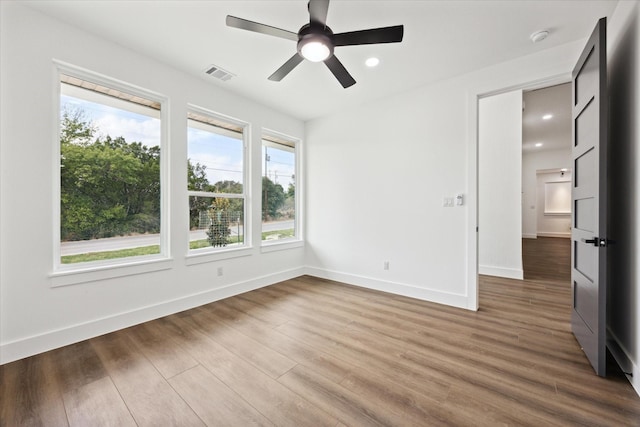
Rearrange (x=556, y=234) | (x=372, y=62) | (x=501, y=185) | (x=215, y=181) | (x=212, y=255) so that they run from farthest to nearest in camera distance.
Answer: (x=556, y=234)
(x=501, y=185)
(x=215, y=181)
(x=212, y=255)
(x=372, y=62)

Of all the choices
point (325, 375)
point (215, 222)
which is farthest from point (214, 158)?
point (325, 375)

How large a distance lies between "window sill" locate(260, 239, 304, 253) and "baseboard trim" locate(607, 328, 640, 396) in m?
3.82

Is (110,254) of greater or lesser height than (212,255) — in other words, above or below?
above

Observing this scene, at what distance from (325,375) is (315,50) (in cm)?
239

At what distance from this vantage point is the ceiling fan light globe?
187cm

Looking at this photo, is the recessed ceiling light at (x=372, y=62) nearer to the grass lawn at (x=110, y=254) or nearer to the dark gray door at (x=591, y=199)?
the dark gray door at (x=591, y=199)

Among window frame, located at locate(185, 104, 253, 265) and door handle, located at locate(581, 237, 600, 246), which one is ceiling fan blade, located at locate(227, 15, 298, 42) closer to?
window frame, located at locate(185, 104, 253, 265)

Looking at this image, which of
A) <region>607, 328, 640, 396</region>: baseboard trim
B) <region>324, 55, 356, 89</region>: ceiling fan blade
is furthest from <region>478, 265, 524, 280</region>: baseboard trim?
<region>324, 55, 356, 89</region>: ceiling fan blade

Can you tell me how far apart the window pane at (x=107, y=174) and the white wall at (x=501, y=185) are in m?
5.01

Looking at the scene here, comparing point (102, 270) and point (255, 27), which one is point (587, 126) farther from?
point (102, 270)

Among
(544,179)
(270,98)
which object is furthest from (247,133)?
(544,179)

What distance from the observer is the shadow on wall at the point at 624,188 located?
181 centimetres

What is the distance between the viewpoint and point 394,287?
376 centimetres

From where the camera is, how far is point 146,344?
92.6 inches
